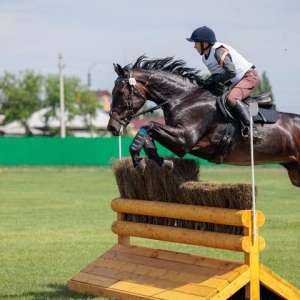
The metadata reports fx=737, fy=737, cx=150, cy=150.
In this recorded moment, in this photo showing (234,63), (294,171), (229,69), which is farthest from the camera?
(294,171)

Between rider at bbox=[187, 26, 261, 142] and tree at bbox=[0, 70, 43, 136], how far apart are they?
6372 cm

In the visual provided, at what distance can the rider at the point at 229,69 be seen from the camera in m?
7.89

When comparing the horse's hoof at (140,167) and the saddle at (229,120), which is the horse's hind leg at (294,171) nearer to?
the saddle at (229,120)

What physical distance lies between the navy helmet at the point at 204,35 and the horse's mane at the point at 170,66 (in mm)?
643

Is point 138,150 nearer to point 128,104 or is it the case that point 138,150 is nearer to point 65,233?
point 128,104

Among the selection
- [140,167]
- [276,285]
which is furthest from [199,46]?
[276,285]

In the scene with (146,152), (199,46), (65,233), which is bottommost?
(65,233)

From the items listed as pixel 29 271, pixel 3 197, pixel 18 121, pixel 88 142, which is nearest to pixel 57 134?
pixel 18 121

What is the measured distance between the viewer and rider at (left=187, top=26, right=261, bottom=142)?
7.89 m

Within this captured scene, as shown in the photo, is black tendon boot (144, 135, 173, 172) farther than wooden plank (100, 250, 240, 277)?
Yes

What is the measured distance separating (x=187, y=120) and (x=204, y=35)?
3.05ft

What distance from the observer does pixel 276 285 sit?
7105 mm

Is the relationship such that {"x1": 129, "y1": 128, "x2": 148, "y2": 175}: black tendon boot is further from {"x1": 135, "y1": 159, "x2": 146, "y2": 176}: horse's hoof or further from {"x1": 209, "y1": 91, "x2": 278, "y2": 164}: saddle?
{"x1": 209, "y1": 91, "x2": 278, "y2": 164}: saddle

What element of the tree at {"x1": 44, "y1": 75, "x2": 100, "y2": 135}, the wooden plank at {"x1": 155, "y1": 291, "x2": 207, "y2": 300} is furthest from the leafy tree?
the wooden plank at {"x1": 155, "y1": 291, "x2": 207, "y2": 300}
